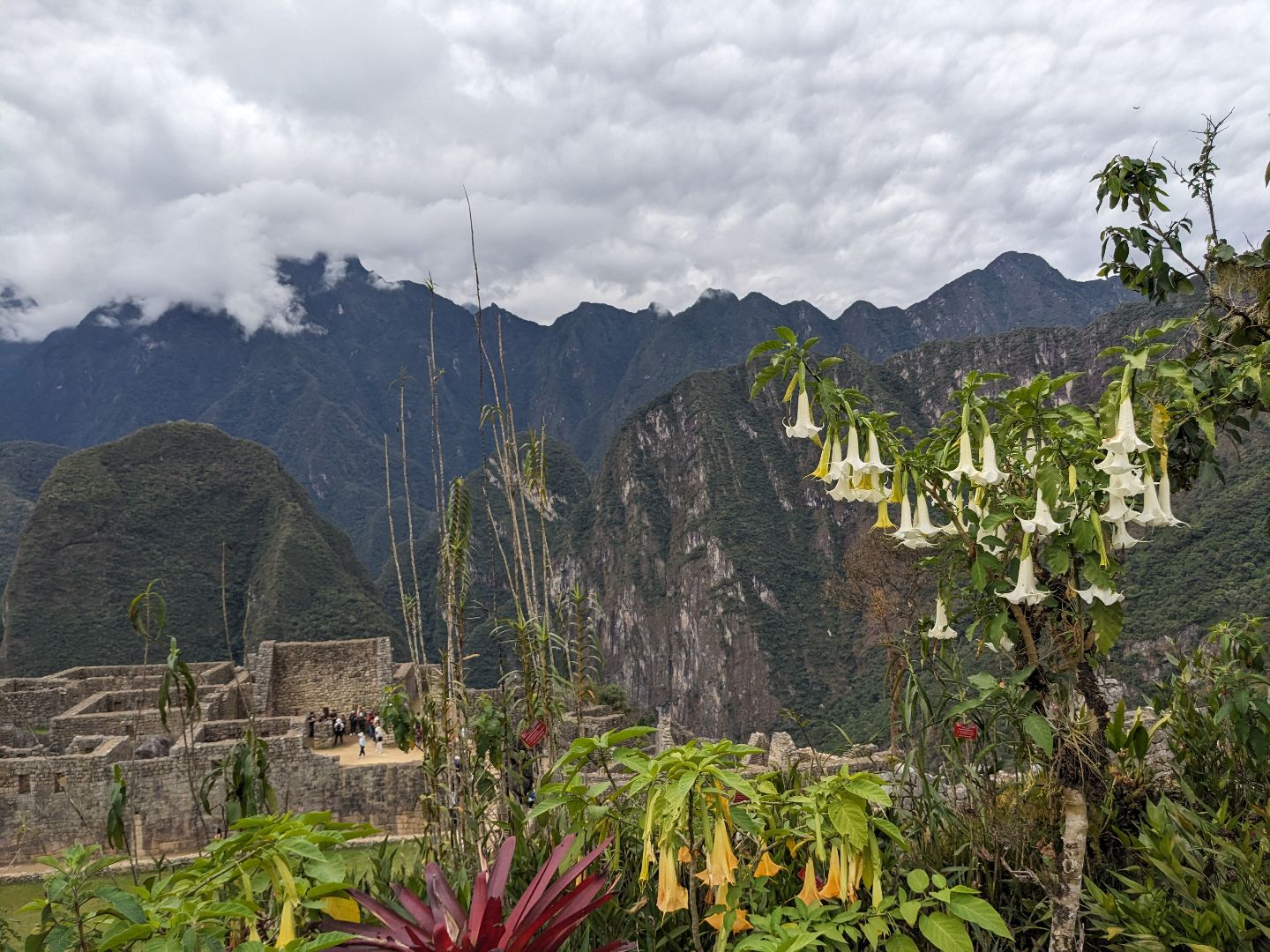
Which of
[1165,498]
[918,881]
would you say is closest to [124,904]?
[918,881]

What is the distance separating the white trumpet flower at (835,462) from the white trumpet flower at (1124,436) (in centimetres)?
62

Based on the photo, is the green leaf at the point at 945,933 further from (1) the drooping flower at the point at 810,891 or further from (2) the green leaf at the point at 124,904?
(2) the green leaf at the point at 124,904

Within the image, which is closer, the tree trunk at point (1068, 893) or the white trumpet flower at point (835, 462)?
the tree trunk at point (1068, 893)

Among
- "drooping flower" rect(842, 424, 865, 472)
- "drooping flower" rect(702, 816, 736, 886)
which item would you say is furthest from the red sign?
"drooping flower" rect(842, 424, 865, 472)

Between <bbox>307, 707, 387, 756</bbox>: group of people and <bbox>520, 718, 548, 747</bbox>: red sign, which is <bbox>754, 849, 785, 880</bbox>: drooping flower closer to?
<bbox>520, 718, 548, 747</bbox>: red sign

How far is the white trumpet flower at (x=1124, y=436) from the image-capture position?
5.20ft

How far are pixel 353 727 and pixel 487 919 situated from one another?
13588 mm

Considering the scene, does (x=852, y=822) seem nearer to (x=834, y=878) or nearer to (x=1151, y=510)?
(x=834, y=878)

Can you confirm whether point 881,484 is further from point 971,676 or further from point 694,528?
point 694,528

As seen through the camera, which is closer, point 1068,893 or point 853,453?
point 1068,893

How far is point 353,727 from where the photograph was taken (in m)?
13.3

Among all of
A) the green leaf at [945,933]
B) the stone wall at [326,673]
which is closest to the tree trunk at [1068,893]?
the green leaf at [945,933]

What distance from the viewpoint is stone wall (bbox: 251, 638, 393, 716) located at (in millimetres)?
14703

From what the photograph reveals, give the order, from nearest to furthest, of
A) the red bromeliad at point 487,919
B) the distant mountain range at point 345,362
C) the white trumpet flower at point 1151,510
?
1. the red bromeliad at point 487,919
2. the white trumpet flower at point 1151,510
3. the distant mountain range at point 345,362
